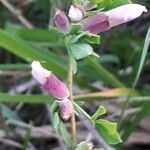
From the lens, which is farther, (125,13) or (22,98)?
(22,98)

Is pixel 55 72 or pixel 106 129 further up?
pixel 55 72

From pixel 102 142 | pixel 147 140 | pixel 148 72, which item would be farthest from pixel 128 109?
pixel 102 142

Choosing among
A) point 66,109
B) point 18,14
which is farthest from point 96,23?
point 18,14

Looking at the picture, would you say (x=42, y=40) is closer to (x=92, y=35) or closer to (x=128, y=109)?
(x=128, y=109)

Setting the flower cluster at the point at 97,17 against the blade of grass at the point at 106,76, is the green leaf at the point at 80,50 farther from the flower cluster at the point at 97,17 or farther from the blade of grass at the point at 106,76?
the blade of grass at the point at 106,76

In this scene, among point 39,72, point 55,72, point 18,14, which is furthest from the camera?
point 18,14

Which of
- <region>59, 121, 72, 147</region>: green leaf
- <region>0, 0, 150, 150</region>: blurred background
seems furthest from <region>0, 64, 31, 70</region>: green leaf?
<region>59, 121, 72, 147</region>: green leaf

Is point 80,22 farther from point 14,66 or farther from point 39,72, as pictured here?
point 14,66
